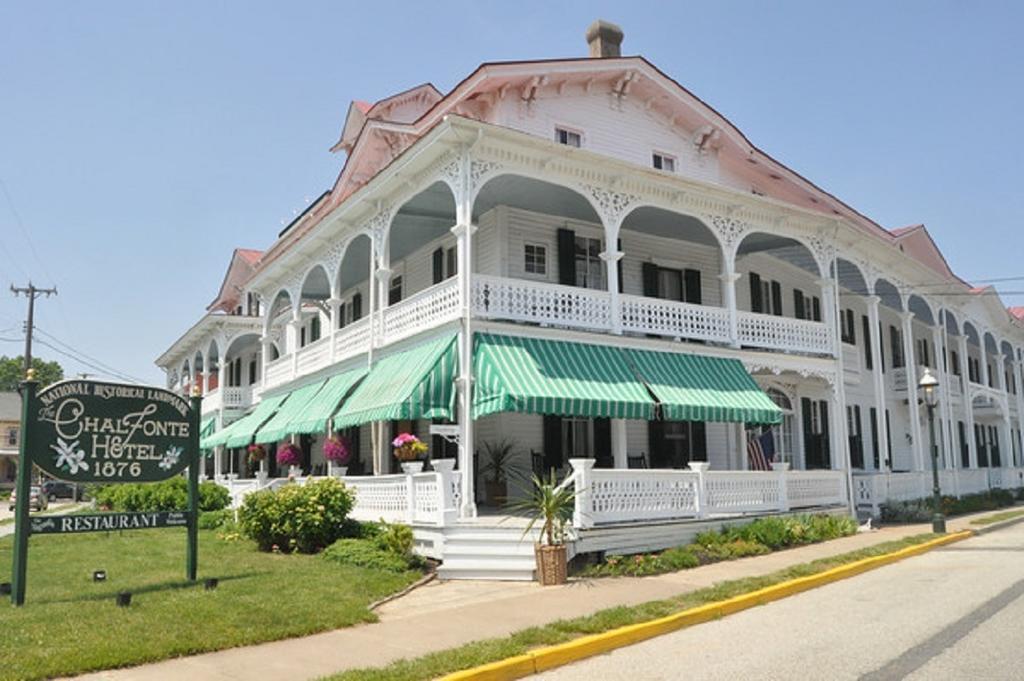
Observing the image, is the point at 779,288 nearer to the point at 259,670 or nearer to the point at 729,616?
the point at 729,616

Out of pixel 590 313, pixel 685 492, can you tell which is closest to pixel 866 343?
pixel 590 313

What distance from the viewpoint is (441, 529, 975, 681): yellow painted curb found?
769cm

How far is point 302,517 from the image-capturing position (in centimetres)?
1520

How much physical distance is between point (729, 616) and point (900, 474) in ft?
50.2

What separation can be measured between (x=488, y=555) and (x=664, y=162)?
13.3 m

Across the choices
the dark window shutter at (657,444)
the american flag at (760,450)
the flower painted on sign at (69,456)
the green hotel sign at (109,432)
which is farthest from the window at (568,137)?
the flower painted on sign at (69,456)

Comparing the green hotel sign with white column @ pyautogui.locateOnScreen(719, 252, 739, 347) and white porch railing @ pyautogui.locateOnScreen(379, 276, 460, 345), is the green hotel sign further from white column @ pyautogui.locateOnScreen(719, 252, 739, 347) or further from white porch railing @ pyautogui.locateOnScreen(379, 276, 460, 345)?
white column @ pyautogui.locateOnScreen(719, 252, 739, 347)

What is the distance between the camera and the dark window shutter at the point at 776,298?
25.2 metres

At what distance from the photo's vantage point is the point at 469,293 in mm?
15867

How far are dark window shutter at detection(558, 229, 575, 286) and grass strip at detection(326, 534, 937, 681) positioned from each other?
850cm

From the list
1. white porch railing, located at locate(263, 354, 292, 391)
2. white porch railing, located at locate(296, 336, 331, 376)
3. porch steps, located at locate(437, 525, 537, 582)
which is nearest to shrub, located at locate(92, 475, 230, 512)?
white porch railing, located at locate(263, 354, 292, 391)

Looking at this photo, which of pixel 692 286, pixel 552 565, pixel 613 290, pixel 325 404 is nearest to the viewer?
pixel 552 565

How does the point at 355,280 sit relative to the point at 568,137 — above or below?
below

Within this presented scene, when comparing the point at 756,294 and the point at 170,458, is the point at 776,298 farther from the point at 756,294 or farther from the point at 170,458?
the point at 170,458
